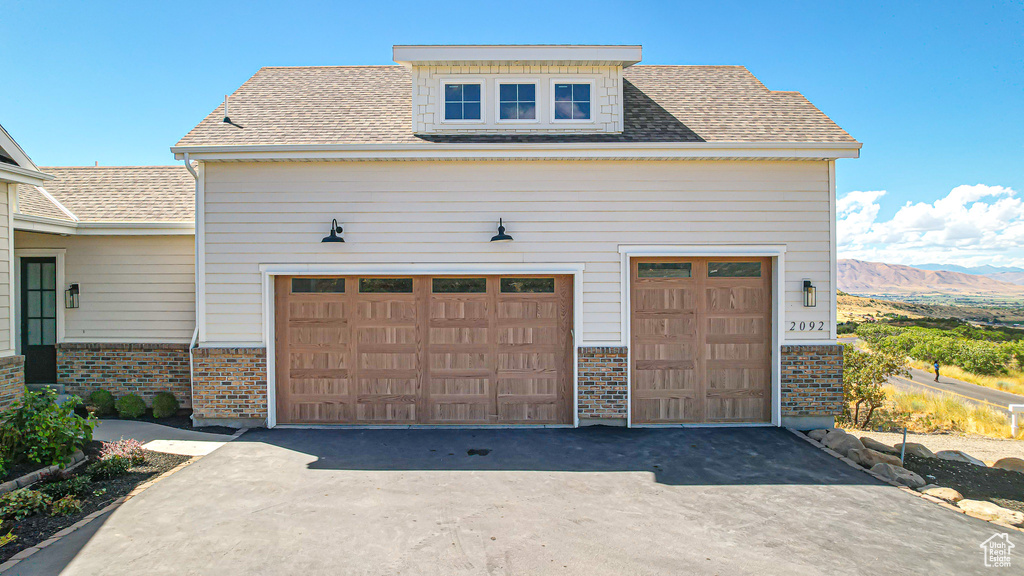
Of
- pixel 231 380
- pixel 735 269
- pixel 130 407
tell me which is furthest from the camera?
pixel 130 407

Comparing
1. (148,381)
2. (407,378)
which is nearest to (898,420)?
(407,378)

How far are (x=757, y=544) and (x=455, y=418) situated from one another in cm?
430

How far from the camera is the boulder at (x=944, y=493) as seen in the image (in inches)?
193

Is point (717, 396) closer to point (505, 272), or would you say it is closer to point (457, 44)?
point (505, 272)

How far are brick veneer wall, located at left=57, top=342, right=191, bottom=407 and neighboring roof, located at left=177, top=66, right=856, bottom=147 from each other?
370 cm

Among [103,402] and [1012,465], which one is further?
[103,402]

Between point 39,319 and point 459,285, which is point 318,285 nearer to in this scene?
point 459,285

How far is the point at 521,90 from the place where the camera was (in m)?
7.44

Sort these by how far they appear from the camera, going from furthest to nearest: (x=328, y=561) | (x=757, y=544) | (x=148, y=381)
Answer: (x=148, y=381) < (x=757, y=544) < (x=328, y=561)

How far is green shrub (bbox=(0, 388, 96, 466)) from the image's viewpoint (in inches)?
207

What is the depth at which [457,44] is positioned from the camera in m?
7.23

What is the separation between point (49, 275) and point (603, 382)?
9784 mm

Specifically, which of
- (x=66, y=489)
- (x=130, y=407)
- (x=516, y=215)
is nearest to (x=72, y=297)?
(x=130, y=407)

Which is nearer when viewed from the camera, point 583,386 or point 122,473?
point 122,473
